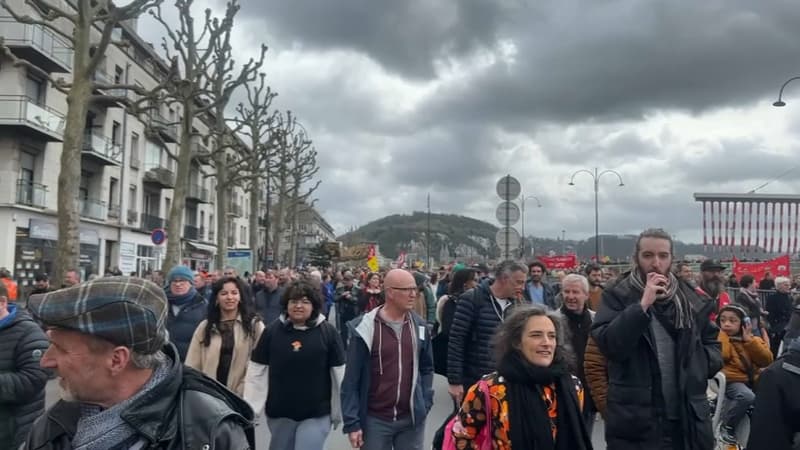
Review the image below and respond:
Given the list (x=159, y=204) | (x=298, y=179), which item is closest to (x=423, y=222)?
(x=298, y=179)

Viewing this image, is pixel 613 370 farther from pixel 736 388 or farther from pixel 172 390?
pixel 736 388

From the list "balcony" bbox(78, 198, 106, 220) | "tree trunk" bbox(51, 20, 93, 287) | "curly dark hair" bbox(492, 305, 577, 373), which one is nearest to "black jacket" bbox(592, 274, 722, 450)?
"curly dark hair" bbox(492, 305, 577, 373)

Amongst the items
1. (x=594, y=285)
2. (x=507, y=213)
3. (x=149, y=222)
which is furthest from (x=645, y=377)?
(x=149, y=222)

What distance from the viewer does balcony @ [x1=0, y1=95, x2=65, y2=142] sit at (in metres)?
25.4

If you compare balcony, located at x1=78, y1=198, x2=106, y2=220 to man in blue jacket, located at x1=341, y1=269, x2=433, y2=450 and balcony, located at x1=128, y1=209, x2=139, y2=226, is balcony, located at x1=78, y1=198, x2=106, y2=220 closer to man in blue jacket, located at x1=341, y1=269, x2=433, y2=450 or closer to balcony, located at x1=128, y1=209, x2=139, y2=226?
balcony, located at x1=128, y1=209, x2=139, y2=226

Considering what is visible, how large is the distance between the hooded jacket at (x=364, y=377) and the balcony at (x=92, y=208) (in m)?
31.1

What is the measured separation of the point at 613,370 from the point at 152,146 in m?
41.0

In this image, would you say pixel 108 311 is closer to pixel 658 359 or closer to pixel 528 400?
pixel 528 400

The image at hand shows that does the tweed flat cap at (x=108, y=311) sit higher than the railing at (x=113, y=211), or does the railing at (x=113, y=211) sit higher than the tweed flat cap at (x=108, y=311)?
the railing at (x=113, y=211)

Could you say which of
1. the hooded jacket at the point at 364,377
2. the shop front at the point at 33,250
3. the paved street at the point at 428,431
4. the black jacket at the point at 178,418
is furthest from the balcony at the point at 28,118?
the black jacket at the point at 178,418

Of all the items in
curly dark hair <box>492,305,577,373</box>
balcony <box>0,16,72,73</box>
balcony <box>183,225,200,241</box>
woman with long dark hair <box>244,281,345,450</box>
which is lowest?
woman with long dark hair <box>244,281,345,450</box>

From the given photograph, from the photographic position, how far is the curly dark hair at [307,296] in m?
5.00

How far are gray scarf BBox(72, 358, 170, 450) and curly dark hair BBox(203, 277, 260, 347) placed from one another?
11.5ft

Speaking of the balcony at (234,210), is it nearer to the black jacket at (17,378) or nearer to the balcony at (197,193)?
the balcony at (197,193)
